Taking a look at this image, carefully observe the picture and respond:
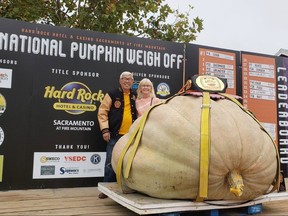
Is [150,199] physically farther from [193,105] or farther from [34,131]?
[34,131]

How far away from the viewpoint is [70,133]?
4.26m

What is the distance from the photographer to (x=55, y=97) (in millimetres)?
4223

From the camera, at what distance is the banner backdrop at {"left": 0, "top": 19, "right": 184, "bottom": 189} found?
13.1ft

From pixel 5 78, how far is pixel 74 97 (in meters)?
0.81

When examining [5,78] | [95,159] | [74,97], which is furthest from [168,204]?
[5,78]

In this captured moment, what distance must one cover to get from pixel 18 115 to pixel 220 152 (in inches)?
97.9

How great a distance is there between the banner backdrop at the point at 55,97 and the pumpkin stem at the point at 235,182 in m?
2.15

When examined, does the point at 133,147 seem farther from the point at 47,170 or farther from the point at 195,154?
the point at 47,170

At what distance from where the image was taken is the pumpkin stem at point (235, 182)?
2506 mm

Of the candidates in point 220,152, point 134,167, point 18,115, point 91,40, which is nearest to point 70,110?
point 18,115

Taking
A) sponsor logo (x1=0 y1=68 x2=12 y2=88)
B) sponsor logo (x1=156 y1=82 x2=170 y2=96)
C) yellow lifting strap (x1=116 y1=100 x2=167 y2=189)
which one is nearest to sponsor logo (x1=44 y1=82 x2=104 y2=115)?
sponsor logo (x1=0 y1=68 x2=12 y2=88)

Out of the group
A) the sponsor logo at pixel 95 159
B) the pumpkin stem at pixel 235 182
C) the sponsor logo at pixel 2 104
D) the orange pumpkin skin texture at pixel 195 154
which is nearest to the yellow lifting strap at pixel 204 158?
the orange pumpkin skin texture at pixel 195 154

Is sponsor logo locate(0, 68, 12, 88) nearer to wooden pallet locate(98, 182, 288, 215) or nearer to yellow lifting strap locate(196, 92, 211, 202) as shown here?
wooden pallet locate(98, 182, 288, 215)

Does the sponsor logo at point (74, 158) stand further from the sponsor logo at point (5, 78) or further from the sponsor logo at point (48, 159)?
the sponsor logo at point (5, 78)
